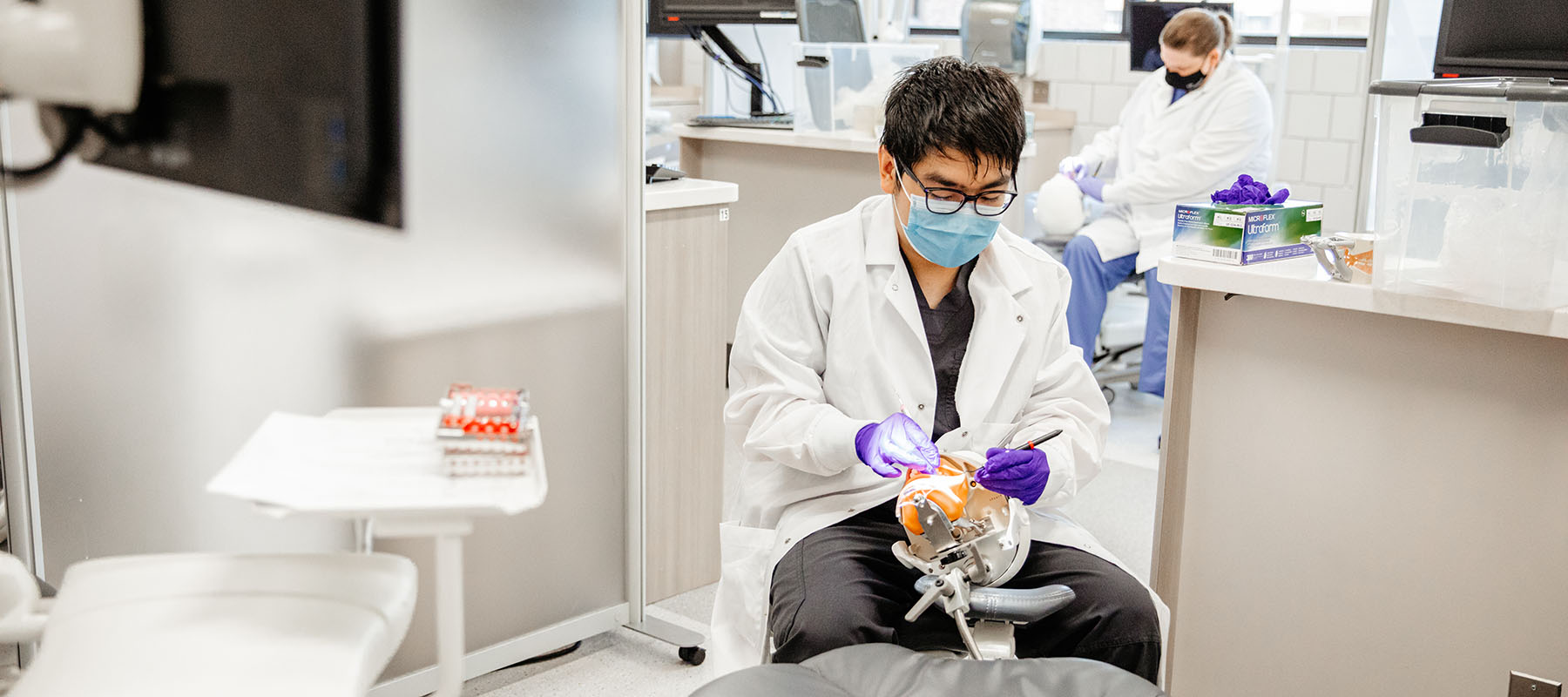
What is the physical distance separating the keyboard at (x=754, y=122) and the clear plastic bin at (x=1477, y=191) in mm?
2624

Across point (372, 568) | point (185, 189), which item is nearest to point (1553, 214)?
point (372, 568)

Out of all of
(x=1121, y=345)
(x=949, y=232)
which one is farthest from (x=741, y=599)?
(x=1121, y=345)

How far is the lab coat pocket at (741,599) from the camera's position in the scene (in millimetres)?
1573

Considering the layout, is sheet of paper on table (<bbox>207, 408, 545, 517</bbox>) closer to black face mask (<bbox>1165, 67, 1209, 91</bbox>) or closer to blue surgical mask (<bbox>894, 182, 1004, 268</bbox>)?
blue surgical mask (<bbox>894, 182, 1004, 268</bbox>)

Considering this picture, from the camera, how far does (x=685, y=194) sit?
2.42 metres

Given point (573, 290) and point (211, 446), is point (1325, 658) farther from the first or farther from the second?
point (211, 446)

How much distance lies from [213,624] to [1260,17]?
5286 mm

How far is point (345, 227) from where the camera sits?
1.83 meters

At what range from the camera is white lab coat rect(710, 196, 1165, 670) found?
159 centimetres

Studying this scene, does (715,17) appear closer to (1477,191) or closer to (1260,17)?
(1477,191)

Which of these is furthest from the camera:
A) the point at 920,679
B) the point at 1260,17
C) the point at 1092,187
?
the point at 1260,17

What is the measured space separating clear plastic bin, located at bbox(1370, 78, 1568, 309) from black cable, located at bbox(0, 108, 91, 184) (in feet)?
5.55

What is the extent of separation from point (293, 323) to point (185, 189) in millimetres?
240

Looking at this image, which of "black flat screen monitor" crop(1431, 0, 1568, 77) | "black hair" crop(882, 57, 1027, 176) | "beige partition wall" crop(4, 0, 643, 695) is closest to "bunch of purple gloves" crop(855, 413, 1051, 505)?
"black hair" crop(882, 57, 1027, 176)
